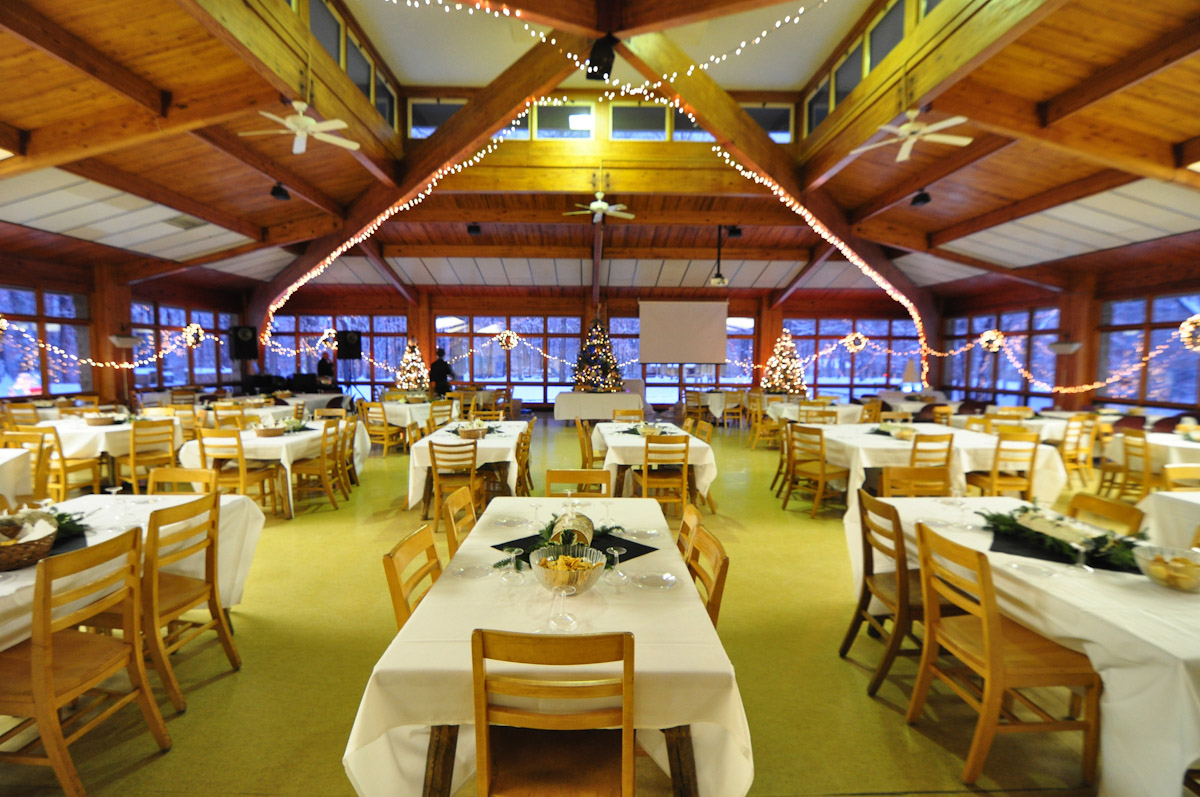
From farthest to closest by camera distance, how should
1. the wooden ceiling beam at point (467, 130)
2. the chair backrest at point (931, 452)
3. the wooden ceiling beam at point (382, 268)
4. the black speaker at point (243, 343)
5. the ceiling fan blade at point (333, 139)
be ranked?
the black speaker at point (243, 343)
the wooden ceiling beam at point (382, 268)
the wooden ceiling beam at point (467, 130)
the ceiling fan blade at point (333, 139)
the chair backrest at point (931, 452)

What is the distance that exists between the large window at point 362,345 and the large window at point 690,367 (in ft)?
17.2

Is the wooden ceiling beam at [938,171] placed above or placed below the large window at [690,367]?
above

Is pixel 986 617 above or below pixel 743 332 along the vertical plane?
below

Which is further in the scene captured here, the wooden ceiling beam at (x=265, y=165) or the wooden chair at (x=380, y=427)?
the wooden chair at (x=380, y=427)

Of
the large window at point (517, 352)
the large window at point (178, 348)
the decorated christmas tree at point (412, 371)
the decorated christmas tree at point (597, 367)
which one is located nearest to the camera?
→ the large window at point (178, 348)

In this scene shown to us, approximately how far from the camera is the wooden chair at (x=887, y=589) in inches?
103

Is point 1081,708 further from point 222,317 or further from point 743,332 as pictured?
point 222,317

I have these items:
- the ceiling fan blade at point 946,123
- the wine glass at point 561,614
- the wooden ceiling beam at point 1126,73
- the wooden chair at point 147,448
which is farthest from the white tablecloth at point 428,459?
the wooden ceiling beam at point 1126,73

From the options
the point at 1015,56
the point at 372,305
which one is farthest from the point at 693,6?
the point at 372,305

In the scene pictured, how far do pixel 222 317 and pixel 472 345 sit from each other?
19.4ft

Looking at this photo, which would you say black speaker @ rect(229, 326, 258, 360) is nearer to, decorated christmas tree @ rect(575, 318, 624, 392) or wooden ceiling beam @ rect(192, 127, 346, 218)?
wooden ceiling beam @ rect(192, 127, 346, 218)

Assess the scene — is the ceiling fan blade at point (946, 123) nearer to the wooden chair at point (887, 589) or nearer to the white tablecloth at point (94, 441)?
the wooden chair at point (887, 589)

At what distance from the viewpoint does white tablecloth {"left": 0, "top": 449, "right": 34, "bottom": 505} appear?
13.9 ft

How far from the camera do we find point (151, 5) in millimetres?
4207
